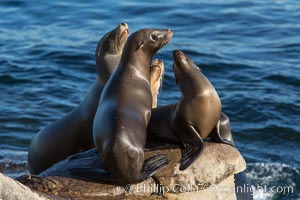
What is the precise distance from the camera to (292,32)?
1612 cm

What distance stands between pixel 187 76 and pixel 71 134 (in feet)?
4.85

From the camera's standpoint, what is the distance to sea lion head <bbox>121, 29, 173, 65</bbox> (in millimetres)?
7344

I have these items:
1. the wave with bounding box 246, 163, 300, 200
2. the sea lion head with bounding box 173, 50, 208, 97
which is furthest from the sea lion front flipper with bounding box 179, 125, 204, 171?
the wave with bounding box 246, 163, 300, 200

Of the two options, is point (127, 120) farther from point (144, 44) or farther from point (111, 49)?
point (111, 49)

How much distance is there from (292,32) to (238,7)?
96.5 inches

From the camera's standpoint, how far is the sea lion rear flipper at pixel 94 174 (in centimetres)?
646

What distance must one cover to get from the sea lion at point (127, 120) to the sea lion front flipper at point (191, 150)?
0.16 meters

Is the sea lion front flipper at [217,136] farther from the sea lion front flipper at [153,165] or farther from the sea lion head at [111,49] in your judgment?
the sea lion head at [111,49]

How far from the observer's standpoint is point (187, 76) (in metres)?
7.27

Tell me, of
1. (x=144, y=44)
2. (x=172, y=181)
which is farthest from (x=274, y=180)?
→ (x=172, y=181)

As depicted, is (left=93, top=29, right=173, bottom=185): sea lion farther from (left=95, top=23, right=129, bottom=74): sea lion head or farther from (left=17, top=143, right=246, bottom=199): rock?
(left=95, top=23, right=129, bottom=74): sea lion head

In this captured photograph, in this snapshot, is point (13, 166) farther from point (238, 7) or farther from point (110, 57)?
point (238, 7)

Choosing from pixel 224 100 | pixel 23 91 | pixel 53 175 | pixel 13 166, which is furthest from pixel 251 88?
pixel 53 175

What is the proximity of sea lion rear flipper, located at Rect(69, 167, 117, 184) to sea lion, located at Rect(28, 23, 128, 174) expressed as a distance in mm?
1427
